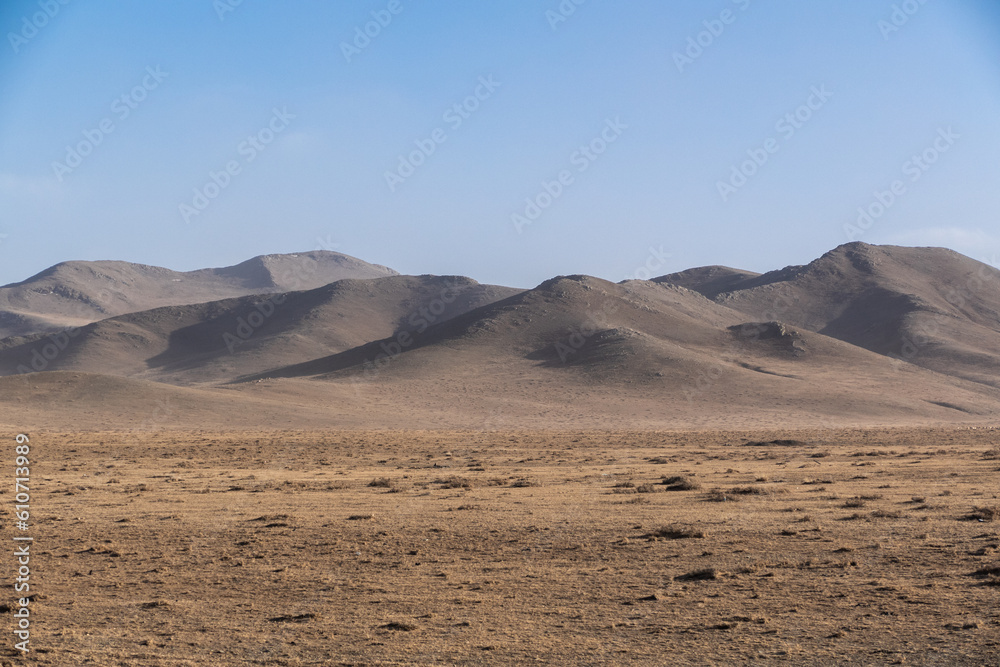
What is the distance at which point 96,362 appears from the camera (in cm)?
11975

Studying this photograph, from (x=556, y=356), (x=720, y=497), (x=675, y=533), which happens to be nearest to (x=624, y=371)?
(x=556, y=356)

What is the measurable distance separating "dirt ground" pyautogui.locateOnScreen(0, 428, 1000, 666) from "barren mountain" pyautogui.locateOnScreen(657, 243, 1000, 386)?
3382 inches

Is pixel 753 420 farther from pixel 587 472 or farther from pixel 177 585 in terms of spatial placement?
pixel 177 585

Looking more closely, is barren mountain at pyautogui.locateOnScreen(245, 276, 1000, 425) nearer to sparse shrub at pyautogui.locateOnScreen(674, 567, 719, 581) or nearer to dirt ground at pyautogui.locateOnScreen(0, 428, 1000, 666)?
dirt ground at pyautogui.locateOnScreen(0, 428, 1000, 666)

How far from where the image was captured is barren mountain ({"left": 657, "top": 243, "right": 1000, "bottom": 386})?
109325 millimetres

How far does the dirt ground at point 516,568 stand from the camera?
9617 mm

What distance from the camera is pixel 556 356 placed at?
281ft

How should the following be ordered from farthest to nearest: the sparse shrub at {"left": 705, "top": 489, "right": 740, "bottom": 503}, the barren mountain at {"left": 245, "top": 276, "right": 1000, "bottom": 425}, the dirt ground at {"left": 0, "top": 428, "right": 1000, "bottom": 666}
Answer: the barren mountain at {"left": 245, "top": 276, "right": 1000, "bottom": 425}
the sparse shrub at {"left": 705, "top": 489, "right": 740, "bottom": 503}
the dirt ground at {"left": 0, "top": 428, "right": 1000, "bottom": 666}

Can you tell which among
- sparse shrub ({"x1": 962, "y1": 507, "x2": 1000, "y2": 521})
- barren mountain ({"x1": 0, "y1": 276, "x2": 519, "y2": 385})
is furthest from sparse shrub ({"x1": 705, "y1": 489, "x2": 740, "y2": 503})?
barren mountain ({"x1": 0, "y1": 276, "x2": 519, "y2": 385})

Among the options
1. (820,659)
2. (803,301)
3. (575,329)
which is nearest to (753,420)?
(575,329)

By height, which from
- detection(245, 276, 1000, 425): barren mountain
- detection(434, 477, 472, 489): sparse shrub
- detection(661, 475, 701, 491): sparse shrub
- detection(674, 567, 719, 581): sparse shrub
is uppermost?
detection(245, 276, 1000, 425): barren mountain

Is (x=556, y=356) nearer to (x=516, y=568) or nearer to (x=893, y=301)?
(x=893, y=301)

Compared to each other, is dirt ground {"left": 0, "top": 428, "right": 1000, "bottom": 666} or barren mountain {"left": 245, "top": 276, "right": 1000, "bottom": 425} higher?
barren mountain {"left": 245, "top": 276, "right": 1000, "bottom": 425}

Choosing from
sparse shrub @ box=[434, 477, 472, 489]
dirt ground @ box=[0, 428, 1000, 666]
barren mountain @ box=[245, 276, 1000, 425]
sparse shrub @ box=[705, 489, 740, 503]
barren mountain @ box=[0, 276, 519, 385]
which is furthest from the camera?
barren mountain @ box=[0, 276, 519, 385]
